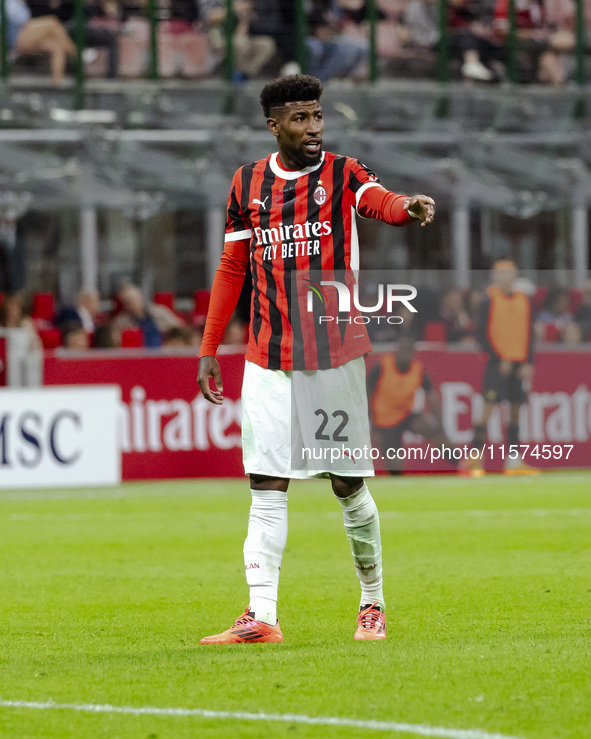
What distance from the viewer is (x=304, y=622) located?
250 inches

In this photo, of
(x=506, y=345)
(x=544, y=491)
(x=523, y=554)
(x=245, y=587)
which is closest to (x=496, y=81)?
(x=506, y=345)

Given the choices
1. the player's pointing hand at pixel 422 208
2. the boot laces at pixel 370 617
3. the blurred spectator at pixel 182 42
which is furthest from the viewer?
the blurred spectator at pixel 182 42

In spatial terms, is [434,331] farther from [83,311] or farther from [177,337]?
[83,311]

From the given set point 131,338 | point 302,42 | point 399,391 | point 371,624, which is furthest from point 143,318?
point 371,624

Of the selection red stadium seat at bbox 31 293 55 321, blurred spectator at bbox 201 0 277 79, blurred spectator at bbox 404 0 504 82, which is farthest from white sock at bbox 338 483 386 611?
blurred spectator at bbox 404 0 504 82

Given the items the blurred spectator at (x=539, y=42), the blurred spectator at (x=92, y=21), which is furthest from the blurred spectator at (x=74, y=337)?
the blurred spectator at (x=539, y=42)

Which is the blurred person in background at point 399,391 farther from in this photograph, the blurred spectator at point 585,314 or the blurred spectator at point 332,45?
the blurred spectator at point 332,45

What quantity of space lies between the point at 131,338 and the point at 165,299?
3.11 m

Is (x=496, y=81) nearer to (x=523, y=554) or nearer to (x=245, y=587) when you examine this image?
(x=523, y=554)

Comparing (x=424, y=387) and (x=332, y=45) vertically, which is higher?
(x=332, y=45)

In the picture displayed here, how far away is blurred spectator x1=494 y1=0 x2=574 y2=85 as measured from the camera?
2147cm

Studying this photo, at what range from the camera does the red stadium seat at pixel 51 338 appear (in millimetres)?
17438

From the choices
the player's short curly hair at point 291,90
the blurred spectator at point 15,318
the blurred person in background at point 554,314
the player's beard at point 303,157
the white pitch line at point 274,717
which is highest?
the player's short curly hair at point 291,90

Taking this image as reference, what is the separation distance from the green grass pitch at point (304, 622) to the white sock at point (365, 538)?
0.24 m
